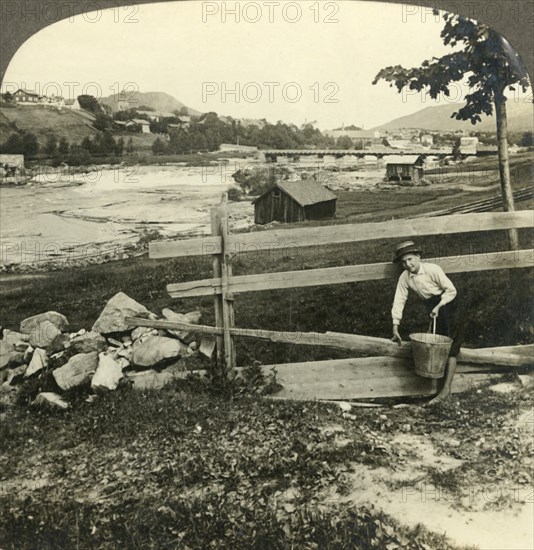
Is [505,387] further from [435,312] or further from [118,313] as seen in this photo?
[118,313]

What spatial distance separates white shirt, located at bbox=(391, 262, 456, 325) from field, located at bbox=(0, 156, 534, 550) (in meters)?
0.12

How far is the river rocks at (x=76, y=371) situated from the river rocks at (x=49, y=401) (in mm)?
87

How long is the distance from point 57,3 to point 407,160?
242 centimetres

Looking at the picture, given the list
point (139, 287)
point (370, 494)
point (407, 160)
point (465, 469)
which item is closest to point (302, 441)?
point (370, 494)

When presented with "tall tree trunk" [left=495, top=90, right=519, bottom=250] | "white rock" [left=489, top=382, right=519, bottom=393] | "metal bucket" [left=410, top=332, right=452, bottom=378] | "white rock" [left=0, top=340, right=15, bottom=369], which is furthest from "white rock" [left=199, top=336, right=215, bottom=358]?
"tall tree trunk" [left=495, top=90, right=519, bottom=250]

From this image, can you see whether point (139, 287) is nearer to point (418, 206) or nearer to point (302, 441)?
point (302, 441)

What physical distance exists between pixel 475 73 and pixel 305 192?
53.4 inches

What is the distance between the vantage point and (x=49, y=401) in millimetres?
3137

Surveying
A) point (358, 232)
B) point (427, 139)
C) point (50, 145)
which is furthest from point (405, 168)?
point (50, 145)

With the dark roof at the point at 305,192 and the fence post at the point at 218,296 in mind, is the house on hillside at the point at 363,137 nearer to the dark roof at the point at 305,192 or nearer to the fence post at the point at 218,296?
the dark roof at the point at 305,192

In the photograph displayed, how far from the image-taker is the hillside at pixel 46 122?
2984 mm

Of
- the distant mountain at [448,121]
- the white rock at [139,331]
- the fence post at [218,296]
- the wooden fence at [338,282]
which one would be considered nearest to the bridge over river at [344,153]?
the distant mountain at [448,121]

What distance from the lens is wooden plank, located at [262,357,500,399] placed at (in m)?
3.31

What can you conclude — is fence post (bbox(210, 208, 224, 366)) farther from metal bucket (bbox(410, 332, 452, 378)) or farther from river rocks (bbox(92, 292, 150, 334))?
metal bucket (bbox(410, 332, 452, 378))
